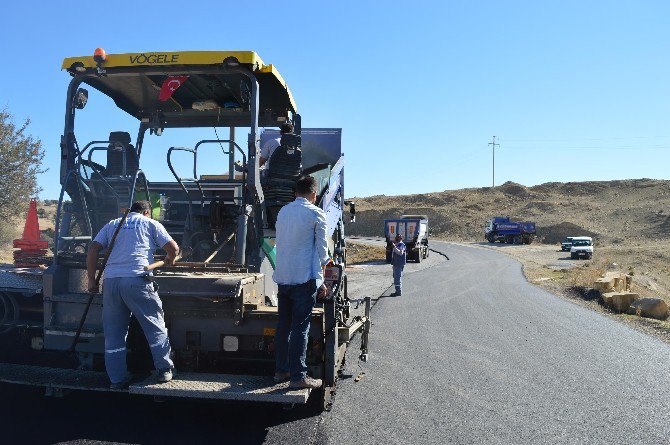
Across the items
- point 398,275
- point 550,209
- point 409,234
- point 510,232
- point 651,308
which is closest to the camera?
point 651,308

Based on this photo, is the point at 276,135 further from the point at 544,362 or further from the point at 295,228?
the point at 544,362

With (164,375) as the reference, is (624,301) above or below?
below

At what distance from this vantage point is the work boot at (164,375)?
14.6ft

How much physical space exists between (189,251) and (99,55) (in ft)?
6.62

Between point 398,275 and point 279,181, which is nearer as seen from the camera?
point 279,181

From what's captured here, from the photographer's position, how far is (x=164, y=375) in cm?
447

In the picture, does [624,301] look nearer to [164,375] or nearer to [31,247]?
Answer: [164,375]

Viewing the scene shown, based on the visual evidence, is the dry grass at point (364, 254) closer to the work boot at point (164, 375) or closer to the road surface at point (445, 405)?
the road surface at point (445, 405)

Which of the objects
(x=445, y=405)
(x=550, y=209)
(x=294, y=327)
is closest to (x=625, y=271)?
(x=445, y=405)

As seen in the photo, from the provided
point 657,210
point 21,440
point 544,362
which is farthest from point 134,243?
point 657,210

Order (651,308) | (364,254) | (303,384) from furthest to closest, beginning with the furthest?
(364,254) < (651,308) < (303,384)

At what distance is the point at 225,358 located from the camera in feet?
16.1

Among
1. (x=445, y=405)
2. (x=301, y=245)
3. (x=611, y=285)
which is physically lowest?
(x=445, y=405)

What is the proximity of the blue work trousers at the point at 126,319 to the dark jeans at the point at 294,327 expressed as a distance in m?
0.87
